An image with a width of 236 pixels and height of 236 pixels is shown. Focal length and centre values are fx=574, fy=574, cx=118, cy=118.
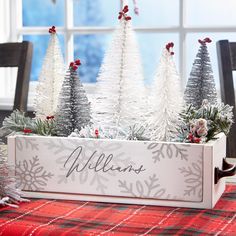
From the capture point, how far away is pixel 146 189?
0.96 meters

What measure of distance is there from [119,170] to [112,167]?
1cm

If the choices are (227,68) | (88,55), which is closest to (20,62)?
(227,68)

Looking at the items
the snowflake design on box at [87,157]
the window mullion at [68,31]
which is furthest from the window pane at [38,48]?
the snowflake design on box at [87,157]

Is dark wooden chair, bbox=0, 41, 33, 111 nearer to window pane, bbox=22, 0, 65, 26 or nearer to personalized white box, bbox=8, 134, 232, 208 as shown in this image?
window pane, bbox=22, 0, 65, 26

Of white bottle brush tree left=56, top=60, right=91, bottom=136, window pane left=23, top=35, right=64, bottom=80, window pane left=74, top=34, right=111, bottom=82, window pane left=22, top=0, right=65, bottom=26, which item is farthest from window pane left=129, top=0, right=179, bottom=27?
white bottle brush tree left=56, top=60, right=91, bottom=136

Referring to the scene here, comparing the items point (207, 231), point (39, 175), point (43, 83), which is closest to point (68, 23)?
point (43, 83)

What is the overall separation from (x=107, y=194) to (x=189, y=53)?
157cm

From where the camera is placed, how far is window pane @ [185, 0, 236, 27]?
240 cm

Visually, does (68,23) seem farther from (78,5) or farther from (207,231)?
(207,231)

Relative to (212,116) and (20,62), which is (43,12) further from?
(212,116)

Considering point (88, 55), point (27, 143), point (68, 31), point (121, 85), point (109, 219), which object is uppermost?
point (68, 31)

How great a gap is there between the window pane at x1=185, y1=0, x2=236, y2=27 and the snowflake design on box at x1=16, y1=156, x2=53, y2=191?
157 cm

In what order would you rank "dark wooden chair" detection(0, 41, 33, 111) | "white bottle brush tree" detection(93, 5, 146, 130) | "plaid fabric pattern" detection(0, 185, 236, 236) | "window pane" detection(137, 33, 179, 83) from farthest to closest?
"window pane" detection(137, 33, 179, 83) < "dark wooden chair" detection(0, 41, 33, 111) < "white bottle brush tree" detection(93, 5, 146, 130) < "plaid fabric pattern" detection(0, 185, 236, 236)

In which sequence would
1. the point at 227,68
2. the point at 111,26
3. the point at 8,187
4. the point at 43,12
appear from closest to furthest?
the point at 8,187
the point at 227,68
the point at 111,26
the point at 43,12
